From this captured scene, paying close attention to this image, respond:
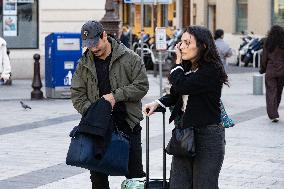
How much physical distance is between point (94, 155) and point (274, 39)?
8.78 m

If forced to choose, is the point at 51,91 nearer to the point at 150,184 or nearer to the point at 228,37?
the point at 150,184

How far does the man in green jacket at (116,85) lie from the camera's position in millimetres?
6613

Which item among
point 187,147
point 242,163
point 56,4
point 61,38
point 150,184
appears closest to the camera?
point 187,147

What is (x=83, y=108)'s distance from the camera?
6625 mm

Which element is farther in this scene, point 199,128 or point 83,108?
point 83,108

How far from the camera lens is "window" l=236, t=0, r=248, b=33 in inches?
1490

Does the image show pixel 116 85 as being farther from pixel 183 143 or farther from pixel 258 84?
pixel 258 84

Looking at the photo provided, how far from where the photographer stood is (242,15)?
38.1 m

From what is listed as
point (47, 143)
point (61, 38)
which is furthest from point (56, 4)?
point (47, 143)

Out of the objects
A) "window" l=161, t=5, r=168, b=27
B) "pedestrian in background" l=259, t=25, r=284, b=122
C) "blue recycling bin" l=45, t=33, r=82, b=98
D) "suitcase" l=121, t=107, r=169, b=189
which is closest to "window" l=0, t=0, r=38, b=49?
"blue recycling bin" l=45, t=33, r=82, b=98

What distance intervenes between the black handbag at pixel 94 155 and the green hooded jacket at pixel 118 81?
0.95ft

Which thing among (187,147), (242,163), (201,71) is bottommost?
(242,163)

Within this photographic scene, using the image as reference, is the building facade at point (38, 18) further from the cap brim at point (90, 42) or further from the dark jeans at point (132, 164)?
the cap brim at point (90, 42)

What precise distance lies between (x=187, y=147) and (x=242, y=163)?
464 centimetres
